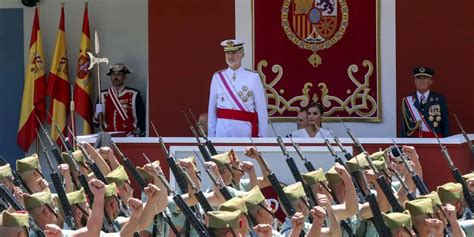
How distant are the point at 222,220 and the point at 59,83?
9529 millimetres

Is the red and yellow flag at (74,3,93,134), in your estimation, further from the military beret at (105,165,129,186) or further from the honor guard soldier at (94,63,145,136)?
the military beret at (105,165,129,186)

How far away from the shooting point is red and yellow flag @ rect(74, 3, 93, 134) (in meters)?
18.7

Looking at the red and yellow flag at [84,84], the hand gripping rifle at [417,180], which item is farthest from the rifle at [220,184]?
the red and yellow flag at [84,84]

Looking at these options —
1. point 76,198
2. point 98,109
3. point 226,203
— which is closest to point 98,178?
point 76,198

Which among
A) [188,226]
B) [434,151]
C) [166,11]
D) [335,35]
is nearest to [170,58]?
[166,11]

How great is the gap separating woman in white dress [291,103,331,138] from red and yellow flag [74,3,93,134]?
3.41m

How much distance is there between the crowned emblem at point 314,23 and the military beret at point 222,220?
7.70 meters

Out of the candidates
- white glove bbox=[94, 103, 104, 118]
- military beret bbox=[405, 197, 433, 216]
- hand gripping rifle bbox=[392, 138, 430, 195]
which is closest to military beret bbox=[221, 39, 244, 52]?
white glove bbox=[94, 103, 104, 118]

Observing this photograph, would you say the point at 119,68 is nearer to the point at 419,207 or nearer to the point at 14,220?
the point at 419,207

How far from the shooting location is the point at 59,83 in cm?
1898

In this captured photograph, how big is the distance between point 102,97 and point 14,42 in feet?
4.94

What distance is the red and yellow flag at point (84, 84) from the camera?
18.7 meters

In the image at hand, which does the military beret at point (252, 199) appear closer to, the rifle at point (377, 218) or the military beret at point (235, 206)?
the military beret at point (235, 206)

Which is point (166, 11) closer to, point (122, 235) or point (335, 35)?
point (335, 35)
